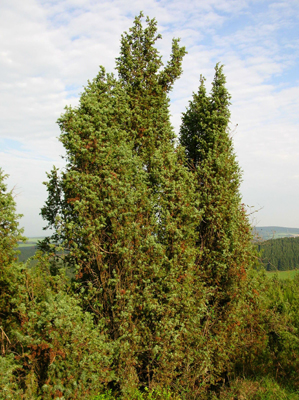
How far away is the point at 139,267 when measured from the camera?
9195 millimetres

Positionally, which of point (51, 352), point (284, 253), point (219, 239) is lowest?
point (284, 253)

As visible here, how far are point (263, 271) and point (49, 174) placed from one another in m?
11.7

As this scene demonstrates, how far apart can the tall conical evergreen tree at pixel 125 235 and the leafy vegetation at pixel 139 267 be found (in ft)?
0.14

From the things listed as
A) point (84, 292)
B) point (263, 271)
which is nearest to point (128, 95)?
point (84, 292)

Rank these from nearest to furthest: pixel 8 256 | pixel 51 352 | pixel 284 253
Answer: pixel 51 352, pixel 8 256, pixel 284 253

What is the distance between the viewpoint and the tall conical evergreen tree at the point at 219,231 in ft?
38.1

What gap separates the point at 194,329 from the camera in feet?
33.8

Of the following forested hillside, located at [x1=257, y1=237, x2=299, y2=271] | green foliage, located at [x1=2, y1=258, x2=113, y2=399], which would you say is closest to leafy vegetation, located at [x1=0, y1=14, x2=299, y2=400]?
green foliage, located at [x1=2, y1=258, x2=113, y2=399]

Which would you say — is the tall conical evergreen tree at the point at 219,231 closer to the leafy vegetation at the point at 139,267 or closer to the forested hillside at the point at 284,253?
the leafy vegetation at the point at 139,267

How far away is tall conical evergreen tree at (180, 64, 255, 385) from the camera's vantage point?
11609 mm

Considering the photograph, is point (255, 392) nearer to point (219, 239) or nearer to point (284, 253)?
point (219, 239)

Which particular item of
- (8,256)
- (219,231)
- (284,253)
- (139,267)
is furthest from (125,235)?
(284,253)

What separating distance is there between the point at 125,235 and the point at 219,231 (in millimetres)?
4492

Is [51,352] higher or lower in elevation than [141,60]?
lower
